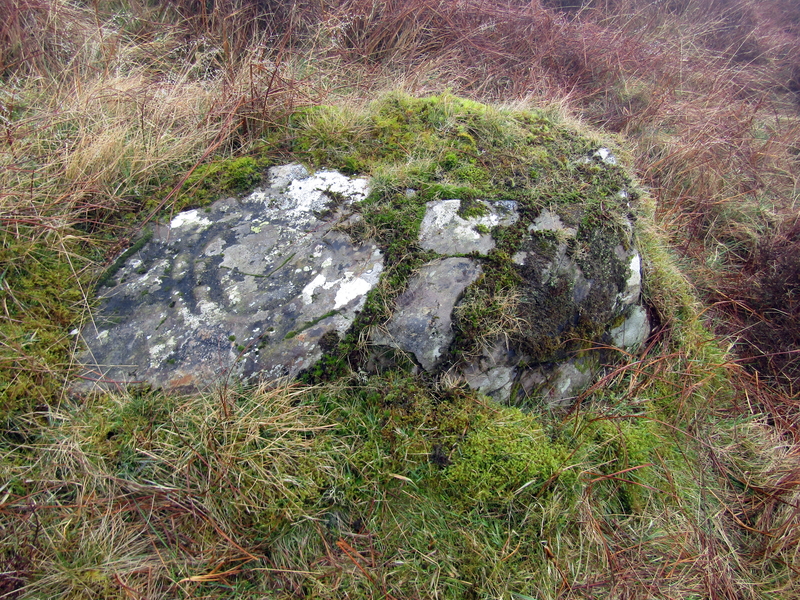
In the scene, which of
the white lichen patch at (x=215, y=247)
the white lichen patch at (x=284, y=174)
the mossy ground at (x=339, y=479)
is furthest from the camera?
the white lichen patch at (x=284, y=174)

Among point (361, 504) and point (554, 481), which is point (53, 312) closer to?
point (361, 504)

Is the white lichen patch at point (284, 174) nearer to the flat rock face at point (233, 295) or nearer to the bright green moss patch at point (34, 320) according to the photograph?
the flat rock face at point (233, 295)

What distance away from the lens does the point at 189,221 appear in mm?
2801

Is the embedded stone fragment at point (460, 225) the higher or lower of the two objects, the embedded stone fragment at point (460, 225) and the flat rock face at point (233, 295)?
the higher

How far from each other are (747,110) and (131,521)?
739cm

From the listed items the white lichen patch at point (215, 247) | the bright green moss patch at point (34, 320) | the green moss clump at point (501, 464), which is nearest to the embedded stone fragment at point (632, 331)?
the green moss clump at point (501, 464)

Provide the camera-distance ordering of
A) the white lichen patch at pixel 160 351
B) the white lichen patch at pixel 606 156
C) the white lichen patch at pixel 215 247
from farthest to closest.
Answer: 1. the white lichen patch at pixel 606 156
2. the white lichen patch at pixel 215 247
3. the white lichen patch at pixel 160 351

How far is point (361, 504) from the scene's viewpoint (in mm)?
2160

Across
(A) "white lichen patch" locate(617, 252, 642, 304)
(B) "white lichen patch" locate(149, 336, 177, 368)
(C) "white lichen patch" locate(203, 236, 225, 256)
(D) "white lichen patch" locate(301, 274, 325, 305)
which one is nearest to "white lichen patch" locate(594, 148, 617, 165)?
(A) "white lichen patch" locate(617, 252, 642, 304)

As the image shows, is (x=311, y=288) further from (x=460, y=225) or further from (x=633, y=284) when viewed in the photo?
(x=633, y=284)

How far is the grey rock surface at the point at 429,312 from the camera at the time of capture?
7.93ft

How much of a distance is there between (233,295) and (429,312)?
3.60 ft

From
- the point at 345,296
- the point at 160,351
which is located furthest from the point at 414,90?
the point at 160,351

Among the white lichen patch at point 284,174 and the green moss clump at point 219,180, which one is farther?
the white lichen patch at point 284,174
